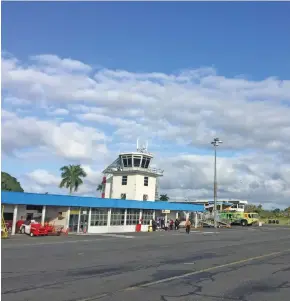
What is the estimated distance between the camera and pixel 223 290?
10.7 meters

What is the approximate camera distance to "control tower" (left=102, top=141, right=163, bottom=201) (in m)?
60.6

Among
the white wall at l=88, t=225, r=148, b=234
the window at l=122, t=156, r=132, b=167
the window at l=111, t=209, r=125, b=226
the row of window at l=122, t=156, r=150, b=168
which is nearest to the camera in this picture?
the white wall at l=88, t=225, r=148, b=234

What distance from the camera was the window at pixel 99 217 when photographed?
43.9 metres

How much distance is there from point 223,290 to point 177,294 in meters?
1.50

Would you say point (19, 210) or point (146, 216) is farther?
point (146, 216)

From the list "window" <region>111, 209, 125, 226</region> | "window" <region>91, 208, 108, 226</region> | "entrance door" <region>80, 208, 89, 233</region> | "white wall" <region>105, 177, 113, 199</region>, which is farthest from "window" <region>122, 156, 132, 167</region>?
"entrance door" <region>80, 208, 89, 233</region>

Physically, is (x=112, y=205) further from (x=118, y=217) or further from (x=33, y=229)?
(x=33, y=229)

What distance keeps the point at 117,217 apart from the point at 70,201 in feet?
29.9

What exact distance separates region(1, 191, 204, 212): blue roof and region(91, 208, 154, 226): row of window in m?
1.01

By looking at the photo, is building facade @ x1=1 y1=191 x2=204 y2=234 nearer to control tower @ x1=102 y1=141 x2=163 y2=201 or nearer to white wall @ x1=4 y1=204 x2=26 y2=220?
white wall @ x1=4 y1=204 x2=26 y2=220

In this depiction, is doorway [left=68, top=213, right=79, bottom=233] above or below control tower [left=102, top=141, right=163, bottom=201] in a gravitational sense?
below

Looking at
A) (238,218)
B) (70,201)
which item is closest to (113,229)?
(70,201)

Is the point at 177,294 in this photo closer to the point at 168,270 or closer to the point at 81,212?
the point at 168,270

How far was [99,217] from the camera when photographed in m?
44.7
